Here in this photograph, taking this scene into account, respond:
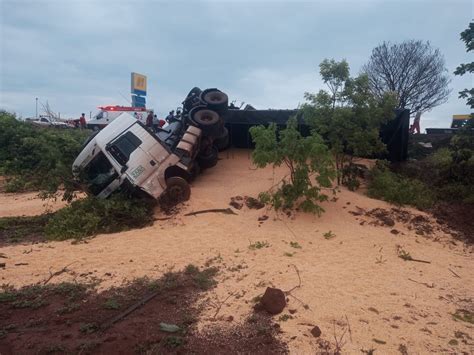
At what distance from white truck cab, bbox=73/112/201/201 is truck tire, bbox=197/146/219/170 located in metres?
2.44

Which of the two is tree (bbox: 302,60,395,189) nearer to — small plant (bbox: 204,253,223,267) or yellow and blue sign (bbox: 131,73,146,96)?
small plant (bbox: 204,253,223,267)

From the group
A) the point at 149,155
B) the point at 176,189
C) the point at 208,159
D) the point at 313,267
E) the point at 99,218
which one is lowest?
the point at 313,267

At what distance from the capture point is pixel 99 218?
934 centimetres

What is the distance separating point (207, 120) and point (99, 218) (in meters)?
4.88

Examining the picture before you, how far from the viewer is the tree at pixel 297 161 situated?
9414 mm

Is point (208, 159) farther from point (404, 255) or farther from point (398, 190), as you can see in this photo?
point (404, 255)

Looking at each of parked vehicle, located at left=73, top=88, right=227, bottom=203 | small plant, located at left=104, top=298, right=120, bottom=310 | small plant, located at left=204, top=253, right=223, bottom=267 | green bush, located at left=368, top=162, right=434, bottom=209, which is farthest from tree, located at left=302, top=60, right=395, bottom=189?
small plant, located at left=104, top=298, right=120, bottom=310

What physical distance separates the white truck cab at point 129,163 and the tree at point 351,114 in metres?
4.03

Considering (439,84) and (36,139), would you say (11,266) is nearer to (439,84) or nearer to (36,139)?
(36,139)

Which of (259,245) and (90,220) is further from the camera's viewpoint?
(90,220)

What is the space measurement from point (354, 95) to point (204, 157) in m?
5.02

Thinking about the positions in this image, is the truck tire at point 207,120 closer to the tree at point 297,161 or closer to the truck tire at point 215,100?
the truck tire at point 215,100

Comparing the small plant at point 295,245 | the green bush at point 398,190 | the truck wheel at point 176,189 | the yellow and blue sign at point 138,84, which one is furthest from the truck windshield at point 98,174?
the yellow and blue sign at point 138,84

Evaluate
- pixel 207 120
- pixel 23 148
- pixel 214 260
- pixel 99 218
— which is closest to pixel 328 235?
pixel 214 260
